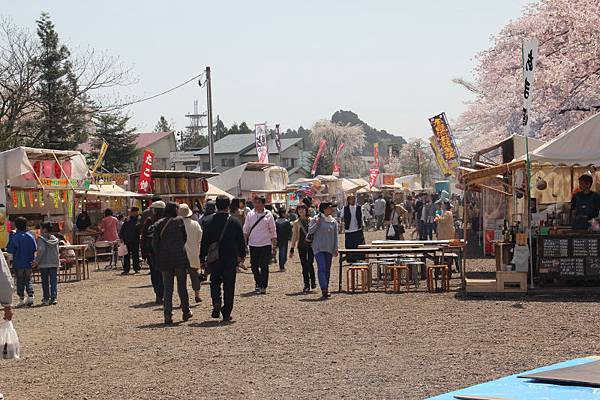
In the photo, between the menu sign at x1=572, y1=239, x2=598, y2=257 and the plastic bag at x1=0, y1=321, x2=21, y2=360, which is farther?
the menu sign at x1=572, y1=239, x2=598, y2=257

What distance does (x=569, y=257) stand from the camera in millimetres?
14312

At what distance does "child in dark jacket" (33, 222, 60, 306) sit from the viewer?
1580 cm

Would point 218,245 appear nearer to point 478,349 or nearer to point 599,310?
point 478,349

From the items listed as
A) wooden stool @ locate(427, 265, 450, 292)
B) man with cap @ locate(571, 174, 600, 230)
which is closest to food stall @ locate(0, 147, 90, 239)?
wooden stool @ locate(427, 265, 450, 292)

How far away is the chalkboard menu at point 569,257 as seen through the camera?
14.2 metres

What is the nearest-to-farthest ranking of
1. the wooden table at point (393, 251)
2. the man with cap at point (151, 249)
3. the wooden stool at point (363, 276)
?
the man with cap at point (151, 249), the wooden stool at point (363, 276), the wooden table at point (393, 251)

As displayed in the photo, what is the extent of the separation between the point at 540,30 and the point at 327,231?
16.4 meters

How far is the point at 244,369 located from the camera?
8617 millimetres

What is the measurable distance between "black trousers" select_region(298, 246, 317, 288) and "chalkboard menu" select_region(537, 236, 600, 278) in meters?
3.82

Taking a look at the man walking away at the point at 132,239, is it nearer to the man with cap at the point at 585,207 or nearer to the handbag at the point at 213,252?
the handbag at the point at 213,252

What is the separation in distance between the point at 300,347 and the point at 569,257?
613 cm

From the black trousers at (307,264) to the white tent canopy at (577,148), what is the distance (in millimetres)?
4040

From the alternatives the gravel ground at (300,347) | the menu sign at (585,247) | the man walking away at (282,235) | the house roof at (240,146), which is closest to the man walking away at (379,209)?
the man walking away at (282,235)

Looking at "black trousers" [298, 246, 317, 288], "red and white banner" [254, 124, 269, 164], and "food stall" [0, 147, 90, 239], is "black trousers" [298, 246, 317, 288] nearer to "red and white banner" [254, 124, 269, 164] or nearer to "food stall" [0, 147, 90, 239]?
"food stall" [0, 147, 90, 239]
